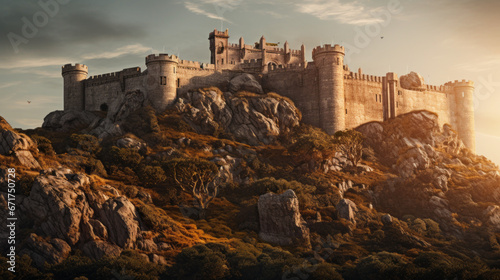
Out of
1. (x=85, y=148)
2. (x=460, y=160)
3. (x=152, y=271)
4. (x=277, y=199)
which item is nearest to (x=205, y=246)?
(x=152, y=271)

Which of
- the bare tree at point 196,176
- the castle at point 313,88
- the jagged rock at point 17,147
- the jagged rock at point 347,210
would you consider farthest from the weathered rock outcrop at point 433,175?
the jagged rock at point 17,147

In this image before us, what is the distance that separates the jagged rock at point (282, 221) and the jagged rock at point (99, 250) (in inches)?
771

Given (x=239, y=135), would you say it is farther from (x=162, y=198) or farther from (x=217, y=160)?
(x=162, y=198)

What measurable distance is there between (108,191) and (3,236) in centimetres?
1318

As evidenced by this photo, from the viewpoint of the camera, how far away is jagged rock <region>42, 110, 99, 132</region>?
103 m

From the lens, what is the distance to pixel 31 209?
212 feet

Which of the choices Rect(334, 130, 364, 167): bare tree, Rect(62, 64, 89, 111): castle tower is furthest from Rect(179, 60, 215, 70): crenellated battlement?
Rect(334, 130, 364, 167): bare tree

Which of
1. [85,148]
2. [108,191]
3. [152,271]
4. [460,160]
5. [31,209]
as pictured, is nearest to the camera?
[152,271]

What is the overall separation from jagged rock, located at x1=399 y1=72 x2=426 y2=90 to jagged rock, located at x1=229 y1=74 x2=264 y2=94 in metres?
30.5

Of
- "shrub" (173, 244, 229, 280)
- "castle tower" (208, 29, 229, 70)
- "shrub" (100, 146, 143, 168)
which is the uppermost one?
"castle tower" (208, 29, 229, 70)

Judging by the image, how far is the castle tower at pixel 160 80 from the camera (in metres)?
101

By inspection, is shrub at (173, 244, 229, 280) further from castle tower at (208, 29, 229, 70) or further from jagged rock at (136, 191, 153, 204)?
castle tower at (208, 29, 229, 70)

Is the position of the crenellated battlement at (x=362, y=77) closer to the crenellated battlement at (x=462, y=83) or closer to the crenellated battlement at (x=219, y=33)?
the crenellated battlement at (x=462, y=83)

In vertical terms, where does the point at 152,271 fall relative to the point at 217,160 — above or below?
below
